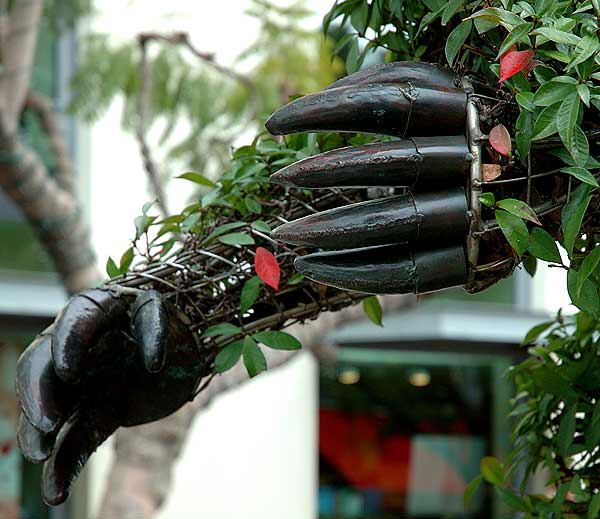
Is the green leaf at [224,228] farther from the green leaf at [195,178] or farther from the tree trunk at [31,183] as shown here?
the tree trunk at [31,183]

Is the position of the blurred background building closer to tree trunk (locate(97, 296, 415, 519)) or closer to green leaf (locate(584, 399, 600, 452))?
tree trunk (locate(97, 296, 415, 519))

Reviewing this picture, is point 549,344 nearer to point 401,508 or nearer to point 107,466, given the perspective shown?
point 107,466

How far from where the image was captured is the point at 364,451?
259 inches

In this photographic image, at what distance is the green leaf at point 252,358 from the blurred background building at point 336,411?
4.29 metres

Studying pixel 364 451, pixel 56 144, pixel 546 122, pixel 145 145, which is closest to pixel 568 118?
pixel 546 122

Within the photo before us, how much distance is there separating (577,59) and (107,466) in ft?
17.5

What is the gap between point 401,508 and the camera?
21.9 feet

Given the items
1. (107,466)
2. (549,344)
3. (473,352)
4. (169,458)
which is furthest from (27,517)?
(549,344)

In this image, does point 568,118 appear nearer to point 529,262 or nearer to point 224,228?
point 529,262

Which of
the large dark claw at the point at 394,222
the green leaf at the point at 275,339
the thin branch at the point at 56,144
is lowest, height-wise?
the thin branch at the point at 56,144

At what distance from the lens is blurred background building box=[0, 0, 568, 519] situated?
5828mm

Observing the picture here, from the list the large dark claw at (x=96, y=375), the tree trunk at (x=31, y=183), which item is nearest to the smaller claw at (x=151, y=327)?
the large dark claw at (x=96, y=375)

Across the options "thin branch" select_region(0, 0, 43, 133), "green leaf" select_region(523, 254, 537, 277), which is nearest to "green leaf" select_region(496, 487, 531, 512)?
"green leaf" select_region(523, 254, 537, 277)

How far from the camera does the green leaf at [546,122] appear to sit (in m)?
0.97
